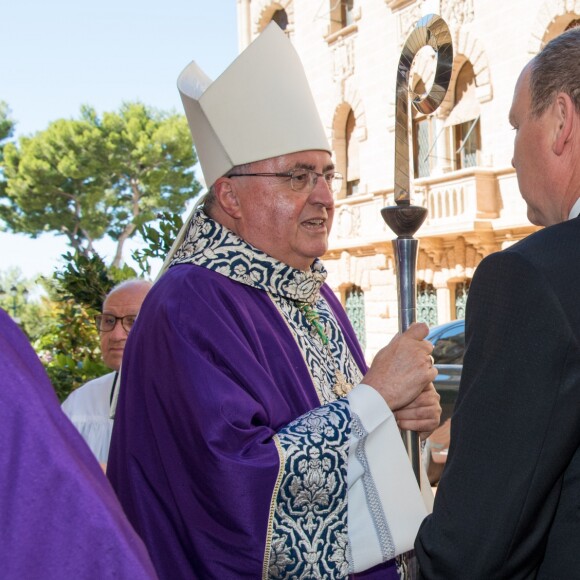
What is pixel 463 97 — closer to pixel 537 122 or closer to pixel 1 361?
pixel 537 122

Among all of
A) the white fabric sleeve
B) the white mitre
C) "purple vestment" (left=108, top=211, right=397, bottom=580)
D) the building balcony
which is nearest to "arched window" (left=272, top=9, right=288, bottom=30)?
the building balcony

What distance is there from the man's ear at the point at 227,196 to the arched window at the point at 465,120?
12.3 meters

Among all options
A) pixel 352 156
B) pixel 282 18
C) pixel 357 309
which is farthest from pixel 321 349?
pixel 282 18

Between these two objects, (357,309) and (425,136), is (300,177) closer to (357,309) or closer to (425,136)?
(425,136)

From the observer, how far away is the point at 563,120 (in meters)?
1.50

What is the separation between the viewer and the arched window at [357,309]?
57.5 feet

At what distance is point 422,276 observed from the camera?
51.3ft

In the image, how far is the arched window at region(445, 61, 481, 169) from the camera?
566 inches

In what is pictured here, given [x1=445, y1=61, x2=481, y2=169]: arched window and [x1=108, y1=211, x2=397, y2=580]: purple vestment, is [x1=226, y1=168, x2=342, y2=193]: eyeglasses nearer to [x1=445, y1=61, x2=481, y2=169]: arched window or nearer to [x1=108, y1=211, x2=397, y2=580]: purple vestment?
[x1=108, y1=211, x2=397, y2=580]: purple vestment

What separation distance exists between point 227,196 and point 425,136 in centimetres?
1371

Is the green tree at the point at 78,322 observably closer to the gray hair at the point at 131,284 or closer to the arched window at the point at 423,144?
the gray hair at the point at 131,284

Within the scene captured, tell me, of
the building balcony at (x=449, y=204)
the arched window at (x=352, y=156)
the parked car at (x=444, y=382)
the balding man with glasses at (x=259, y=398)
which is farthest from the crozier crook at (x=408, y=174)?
the arched window at (x=352, y=156)

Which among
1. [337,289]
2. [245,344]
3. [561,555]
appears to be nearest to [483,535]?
[561,555]

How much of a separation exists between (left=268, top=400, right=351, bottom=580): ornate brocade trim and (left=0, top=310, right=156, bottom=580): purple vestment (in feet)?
3.65
